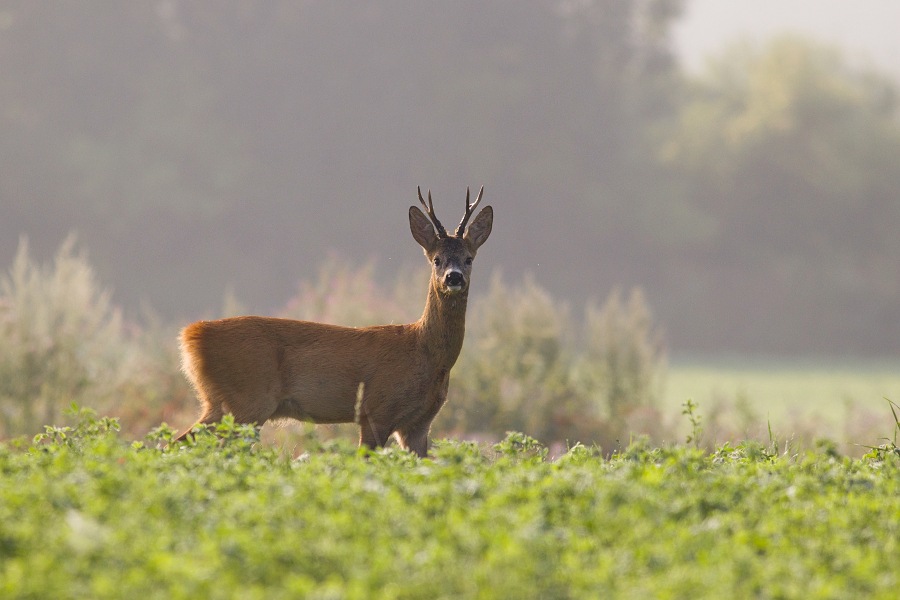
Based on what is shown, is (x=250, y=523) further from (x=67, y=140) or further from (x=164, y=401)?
(x=67, y=140)

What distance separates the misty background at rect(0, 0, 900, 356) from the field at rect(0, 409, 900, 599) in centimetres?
3752

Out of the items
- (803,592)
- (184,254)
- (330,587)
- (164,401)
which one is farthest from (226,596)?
(184,254)

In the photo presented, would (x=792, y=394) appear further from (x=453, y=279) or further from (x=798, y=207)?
(x=798, y=207)

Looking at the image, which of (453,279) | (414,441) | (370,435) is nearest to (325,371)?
(370,435)

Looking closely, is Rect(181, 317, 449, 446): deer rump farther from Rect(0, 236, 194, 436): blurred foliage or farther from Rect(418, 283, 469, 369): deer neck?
Rect(0, 236, 194, 436): blurred foliage

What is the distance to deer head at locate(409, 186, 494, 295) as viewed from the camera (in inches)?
295

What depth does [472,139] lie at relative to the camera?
1784 inches

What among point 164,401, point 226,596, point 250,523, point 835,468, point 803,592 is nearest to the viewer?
point 226,596

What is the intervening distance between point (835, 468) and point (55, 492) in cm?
326

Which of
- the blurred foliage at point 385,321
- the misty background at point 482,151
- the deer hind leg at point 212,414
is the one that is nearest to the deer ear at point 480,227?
the deer hind leg at point 212,414

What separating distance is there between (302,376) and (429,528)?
10.9 feet

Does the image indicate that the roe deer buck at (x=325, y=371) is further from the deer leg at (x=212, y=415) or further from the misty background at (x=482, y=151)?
the misty background at (x=482, y=151)

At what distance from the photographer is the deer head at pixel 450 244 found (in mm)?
7484

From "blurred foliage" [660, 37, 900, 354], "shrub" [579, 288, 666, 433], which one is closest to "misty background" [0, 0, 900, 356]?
"blurred foliage" [660, 37, 900, 354]
